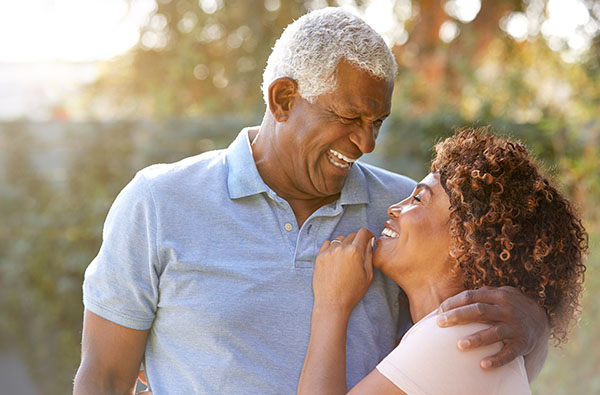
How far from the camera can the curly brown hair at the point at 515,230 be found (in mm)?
1838

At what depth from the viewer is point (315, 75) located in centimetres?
206

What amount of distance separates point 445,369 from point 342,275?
1.34 feet

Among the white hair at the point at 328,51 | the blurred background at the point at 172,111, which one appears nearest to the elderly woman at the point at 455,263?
the white hair at the point at 328,51

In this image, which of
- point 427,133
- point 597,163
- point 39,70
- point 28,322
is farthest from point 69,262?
point 597,163

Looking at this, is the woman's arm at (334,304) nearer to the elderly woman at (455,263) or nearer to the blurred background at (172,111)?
the elderly woman at (455,263)

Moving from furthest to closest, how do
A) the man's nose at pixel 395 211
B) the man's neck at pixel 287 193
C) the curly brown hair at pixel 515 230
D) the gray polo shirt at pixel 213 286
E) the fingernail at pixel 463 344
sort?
1. the man's neck at pixel 287 193
2. the man's nose at pixel 395 211
3. the gray polo shirt at pixel 213 286
4. the curly brown hair at pixel 515 230
5. the fingernail at pixel 463 344

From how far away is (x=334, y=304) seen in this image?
6.37 ft

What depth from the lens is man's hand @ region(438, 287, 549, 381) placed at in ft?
5.59

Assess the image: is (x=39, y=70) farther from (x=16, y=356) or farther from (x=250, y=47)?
(x=16, y=356)

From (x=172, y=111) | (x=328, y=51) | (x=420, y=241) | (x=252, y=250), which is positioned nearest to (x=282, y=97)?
(x=328, y=51)

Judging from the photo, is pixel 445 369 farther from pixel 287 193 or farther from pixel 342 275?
pixel 287 193

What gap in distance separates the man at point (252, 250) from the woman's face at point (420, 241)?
15 centimetres

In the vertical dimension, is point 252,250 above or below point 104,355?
above

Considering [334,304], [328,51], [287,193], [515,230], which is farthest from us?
[287,193]
